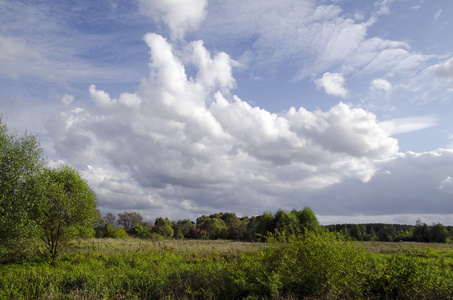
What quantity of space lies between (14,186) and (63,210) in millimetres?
5512

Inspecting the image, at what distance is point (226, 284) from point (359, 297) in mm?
4761

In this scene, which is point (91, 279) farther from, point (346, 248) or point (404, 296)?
point (404, 296)

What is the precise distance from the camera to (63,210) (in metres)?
21.2

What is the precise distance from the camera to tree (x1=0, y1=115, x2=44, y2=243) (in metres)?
15.7

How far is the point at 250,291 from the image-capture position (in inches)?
391

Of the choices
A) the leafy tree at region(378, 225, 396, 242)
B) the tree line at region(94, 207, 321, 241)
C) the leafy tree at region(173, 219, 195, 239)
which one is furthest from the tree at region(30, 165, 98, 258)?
the leafy tree at region(378, 225, 396, 242)

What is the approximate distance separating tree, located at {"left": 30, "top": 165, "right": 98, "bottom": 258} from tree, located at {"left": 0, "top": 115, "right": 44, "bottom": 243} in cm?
171

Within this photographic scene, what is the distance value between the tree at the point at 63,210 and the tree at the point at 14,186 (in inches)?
67.4

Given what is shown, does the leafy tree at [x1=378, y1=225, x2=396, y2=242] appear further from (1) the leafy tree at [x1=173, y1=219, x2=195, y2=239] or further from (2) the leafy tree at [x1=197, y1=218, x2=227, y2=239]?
(1) the leafy tree at [x1=173, y1=219, x2=195, y2=239]

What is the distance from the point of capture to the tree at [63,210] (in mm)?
20328

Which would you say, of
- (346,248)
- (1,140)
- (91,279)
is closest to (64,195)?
(1,140)

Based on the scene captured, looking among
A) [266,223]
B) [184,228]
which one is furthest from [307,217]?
[184,228]

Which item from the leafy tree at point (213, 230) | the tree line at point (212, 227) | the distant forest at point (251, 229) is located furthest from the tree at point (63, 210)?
the leafy tree at point (213, 230)

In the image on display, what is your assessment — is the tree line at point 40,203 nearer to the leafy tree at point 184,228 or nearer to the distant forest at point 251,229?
the distant forest at point 251,229
